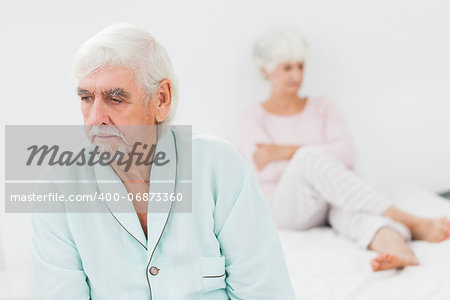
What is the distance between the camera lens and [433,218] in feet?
6.34

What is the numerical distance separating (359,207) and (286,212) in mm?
300

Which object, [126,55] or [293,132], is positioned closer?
[126,55]

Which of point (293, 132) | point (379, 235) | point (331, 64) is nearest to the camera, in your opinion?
point (379, 235)

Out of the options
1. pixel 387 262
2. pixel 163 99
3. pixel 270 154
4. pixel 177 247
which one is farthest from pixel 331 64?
pixel 177 247

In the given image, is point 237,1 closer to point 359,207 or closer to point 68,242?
point 359,207

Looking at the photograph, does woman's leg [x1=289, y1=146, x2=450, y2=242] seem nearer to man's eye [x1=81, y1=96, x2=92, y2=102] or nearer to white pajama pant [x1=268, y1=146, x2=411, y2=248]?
white pajama pant [x1=268, y1=146, x2=411, y2=248]

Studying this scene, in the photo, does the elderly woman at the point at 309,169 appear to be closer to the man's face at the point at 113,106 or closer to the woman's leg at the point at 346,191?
the woman's leg at the point at 346,191

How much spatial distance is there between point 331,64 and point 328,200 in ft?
2.95

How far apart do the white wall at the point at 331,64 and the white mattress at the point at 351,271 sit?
61 cm

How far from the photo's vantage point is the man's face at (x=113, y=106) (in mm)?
1185

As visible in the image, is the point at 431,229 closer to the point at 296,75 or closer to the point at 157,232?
the point at 296,75

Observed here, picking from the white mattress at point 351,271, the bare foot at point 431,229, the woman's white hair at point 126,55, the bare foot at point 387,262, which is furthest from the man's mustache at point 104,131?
the bare foot at point 431,229

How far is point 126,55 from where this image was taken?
3.88 ft

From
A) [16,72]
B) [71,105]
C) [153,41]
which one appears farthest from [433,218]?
[16,72]
